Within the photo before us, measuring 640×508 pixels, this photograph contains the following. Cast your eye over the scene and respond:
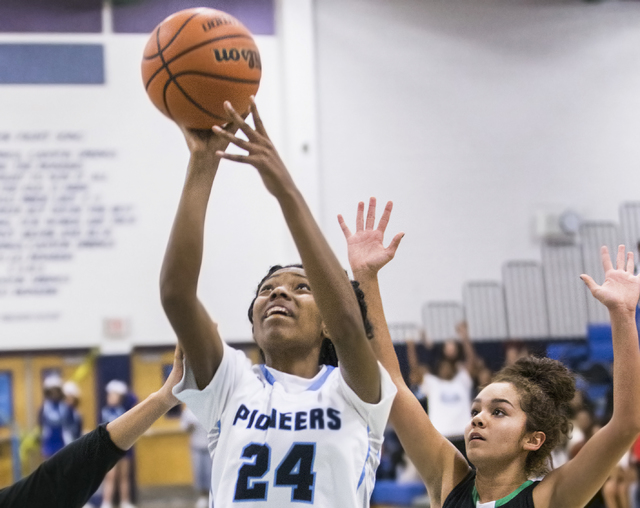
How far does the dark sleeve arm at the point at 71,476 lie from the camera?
2.47m

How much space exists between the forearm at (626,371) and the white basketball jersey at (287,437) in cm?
69

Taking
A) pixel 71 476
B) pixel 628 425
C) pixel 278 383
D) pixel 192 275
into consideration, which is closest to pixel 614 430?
pixel 628 425

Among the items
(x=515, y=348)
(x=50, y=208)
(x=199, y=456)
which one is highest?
(x=50, y=208)

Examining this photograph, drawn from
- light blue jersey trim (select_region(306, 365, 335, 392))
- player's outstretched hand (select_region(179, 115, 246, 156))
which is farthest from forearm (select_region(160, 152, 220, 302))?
light blue jersey trim (select_region(306, 365, 335, 392))

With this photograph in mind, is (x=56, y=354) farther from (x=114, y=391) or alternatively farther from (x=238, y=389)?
(x=238, y=389)

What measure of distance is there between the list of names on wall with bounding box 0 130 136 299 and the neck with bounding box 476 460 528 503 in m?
7.33

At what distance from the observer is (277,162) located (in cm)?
183

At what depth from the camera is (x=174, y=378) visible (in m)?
2.29

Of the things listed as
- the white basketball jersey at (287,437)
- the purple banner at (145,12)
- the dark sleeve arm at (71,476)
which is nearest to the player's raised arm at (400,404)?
the white basketball jersey at (287,437)

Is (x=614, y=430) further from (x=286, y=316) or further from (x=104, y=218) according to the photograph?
(x=104, y=218)

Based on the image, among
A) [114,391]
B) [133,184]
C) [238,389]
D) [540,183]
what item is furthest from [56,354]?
[238,389]

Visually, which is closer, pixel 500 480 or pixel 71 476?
pixel 500 480

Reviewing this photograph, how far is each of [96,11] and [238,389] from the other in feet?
27.2

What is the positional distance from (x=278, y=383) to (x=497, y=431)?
0.72 meters
